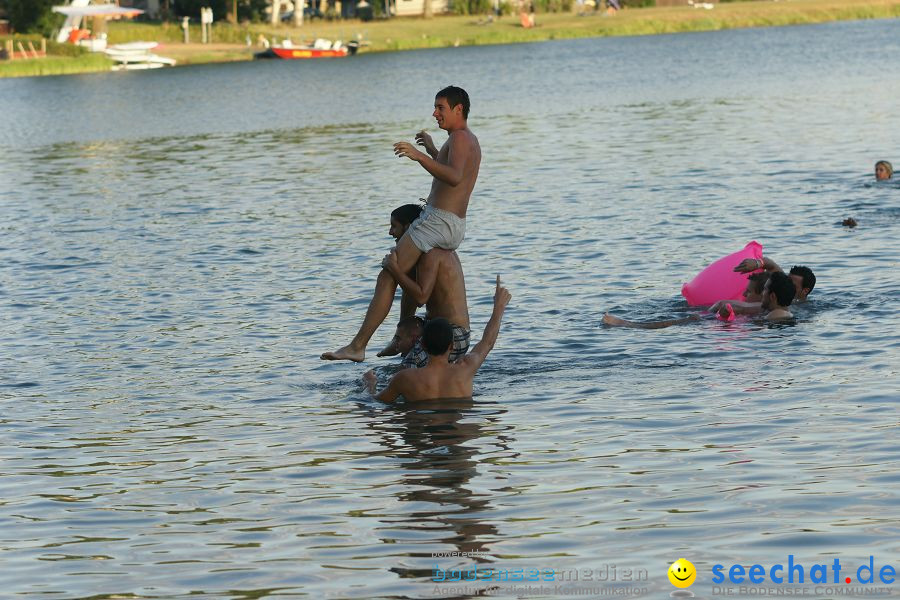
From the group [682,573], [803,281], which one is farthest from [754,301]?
[682,573]

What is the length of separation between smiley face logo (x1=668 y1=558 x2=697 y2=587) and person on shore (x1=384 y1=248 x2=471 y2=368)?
4.43 metres

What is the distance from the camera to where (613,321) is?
50.9 feet

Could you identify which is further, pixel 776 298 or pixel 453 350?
pixel 776 298

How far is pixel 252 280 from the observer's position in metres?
20.0

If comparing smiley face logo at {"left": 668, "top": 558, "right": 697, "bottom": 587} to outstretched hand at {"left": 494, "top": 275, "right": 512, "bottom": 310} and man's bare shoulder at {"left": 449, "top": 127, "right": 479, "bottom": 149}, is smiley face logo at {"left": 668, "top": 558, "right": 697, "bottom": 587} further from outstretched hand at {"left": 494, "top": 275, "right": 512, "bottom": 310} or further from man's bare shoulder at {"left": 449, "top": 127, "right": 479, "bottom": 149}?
man's bare shoulder at {"left": 449, "top": 127, "right": 479, "bottom": 149}

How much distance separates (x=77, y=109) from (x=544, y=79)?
898 inches

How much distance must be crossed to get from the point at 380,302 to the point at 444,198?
3.64 ft

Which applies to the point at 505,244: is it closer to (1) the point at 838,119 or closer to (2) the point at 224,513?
(2) the point at 224,513

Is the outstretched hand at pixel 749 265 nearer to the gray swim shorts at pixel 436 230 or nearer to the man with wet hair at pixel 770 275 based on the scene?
the man with wet hair at pixel 770 275

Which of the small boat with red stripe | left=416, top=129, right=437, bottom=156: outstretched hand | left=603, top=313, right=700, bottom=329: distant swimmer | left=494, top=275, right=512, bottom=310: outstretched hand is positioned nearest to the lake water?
left=603, top=313, right=700, bottom=329: distant swimmer

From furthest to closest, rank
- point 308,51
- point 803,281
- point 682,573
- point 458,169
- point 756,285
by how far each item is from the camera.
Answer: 1. point 308,51
2. point 803,281
3. point 756,285
4. point 458,169
5. point 682,573

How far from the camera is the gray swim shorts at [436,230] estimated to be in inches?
468

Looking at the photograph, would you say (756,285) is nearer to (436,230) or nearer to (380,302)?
(436,230)

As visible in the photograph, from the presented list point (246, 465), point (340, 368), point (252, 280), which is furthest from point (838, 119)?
point (246, 465)
